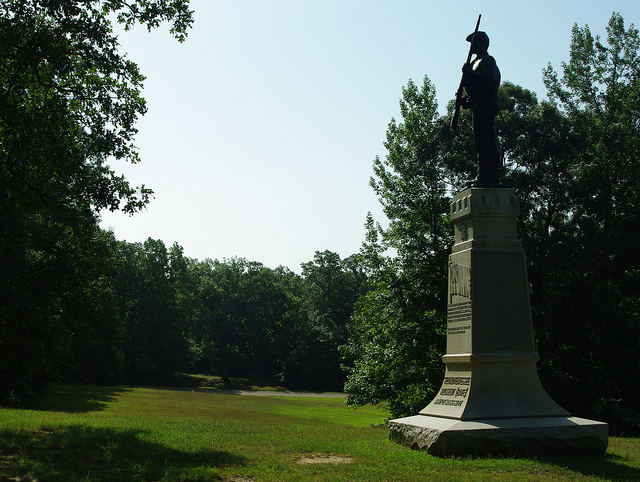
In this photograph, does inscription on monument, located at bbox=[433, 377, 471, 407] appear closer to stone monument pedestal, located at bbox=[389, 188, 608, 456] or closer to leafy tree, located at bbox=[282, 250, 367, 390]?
stone monument pedestal, located at bbox=[389, 188, 608, 456]

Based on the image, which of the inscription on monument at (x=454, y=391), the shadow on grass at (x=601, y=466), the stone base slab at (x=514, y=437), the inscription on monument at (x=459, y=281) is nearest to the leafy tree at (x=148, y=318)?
the inscription on monument at (x=459, y=281)

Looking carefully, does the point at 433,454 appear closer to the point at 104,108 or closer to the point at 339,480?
the point at 339,480

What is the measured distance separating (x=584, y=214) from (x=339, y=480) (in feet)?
64.7

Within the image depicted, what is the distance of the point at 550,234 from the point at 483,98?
45.0 ft

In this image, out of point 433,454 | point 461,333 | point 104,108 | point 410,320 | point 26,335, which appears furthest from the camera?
point 410,320

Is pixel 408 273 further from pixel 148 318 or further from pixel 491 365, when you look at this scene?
pixel 148 318

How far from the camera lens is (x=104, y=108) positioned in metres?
13.4

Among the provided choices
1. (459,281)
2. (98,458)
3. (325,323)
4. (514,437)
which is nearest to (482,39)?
(459,281)

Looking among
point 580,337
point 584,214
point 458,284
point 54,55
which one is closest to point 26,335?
point 54,55

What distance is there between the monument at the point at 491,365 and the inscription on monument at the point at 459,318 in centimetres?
2

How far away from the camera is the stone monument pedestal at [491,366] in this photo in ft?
29.4

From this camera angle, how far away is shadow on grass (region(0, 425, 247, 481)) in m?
7.23

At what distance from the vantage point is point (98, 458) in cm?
829

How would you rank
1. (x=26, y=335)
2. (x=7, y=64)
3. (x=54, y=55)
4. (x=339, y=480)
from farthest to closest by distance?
(x=26, y=335) → (x=7, y=64) → (x=54, y=55) → (x=339, y=480)
